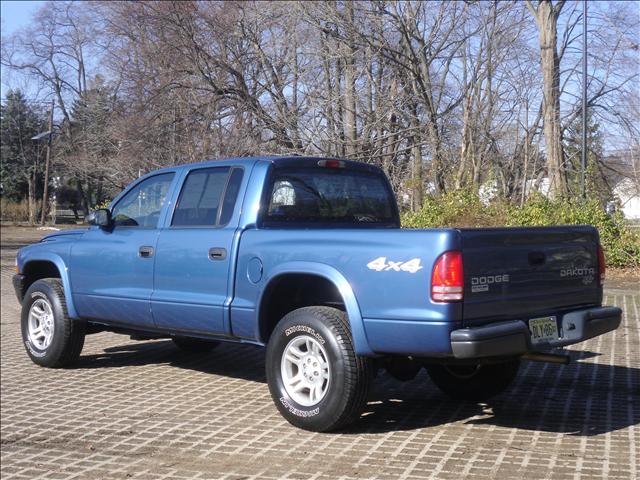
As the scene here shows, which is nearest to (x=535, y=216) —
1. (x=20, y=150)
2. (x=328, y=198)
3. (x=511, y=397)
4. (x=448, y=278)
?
(x=511, y=397)

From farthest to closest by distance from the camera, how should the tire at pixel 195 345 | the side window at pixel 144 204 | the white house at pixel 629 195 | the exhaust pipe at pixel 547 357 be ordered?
the white house at pixel 629 195 → the tire at pixel 195 345 → the side window at pixel 144 204 → the exhaust pipe at pixel 547 357

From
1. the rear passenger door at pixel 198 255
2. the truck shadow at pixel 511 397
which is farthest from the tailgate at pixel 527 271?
the rear passenger door at pixel 198 255

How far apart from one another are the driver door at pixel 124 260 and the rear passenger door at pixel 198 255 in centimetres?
19

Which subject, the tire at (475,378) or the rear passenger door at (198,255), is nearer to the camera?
the rear passenger door at (198,255)

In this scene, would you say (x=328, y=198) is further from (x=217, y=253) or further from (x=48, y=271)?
(x=48, y=271)

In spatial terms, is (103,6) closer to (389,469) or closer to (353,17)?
(353,17)

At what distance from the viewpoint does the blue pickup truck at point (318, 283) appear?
5062 mm

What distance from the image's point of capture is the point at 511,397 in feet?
22.0

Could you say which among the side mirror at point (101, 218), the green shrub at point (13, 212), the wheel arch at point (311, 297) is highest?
the green shrub at point (13, 212)

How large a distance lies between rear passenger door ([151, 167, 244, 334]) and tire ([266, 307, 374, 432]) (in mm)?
660

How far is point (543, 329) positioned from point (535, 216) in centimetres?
1164

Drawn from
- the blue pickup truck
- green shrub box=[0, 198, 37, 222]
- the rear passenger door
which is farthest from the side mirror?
green shrub box=[0, 198, 37, 222]

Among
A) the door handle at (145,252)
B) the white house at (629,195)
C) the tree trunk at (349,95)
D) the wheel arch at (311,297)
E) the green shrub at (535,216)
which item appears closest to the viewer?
the wheel arch at (311,297)

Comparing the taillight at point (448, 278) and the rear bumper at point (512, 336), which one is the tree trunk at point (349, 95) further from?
the taillight at point (448, 278)
